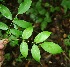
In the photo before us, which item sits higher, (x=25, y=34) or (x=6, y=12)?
(x=6, y=12)

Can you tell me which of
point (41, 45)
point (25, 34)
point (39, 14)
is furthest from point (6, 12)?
point (39, 14)

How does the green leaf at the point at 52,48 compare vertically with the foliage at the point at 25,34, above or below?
below

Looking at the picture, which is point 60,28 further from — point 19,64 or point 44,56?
point 19,64

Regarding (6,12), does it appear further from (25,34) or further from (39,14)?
(39,14)

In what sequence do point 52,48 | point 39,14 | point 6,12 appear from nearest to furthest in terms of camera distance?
1. point 52,48
2. point 6,12
3. point 39,14

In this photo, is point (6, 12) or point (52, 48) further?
point (6, 12)

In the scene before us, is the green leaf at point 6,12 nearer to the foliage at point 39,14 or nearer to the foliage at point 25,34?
the foliage at point 25,34

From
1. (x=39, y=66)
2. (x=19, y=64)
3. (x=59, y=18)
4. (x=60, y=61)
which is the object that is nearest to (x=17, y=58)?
(x=19, y=64)

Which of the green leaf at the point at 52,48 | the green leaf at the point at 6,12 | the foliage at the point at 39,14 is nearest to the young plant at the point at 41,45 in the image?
the green leaf at the point at 52,48

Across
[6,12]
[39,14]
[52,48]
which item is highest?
[6,12]

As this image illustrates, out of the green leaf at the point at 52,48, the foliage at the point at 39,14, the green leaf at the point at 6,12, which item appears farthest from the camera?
the foliage at the point at 39,14

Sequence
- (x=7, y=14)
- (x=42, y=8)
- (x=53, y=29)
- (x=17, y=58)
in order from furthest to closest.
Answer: (x=53, y=29) < (x=42, y=8) < (x=17, y=58) < (x=7, y=14)
